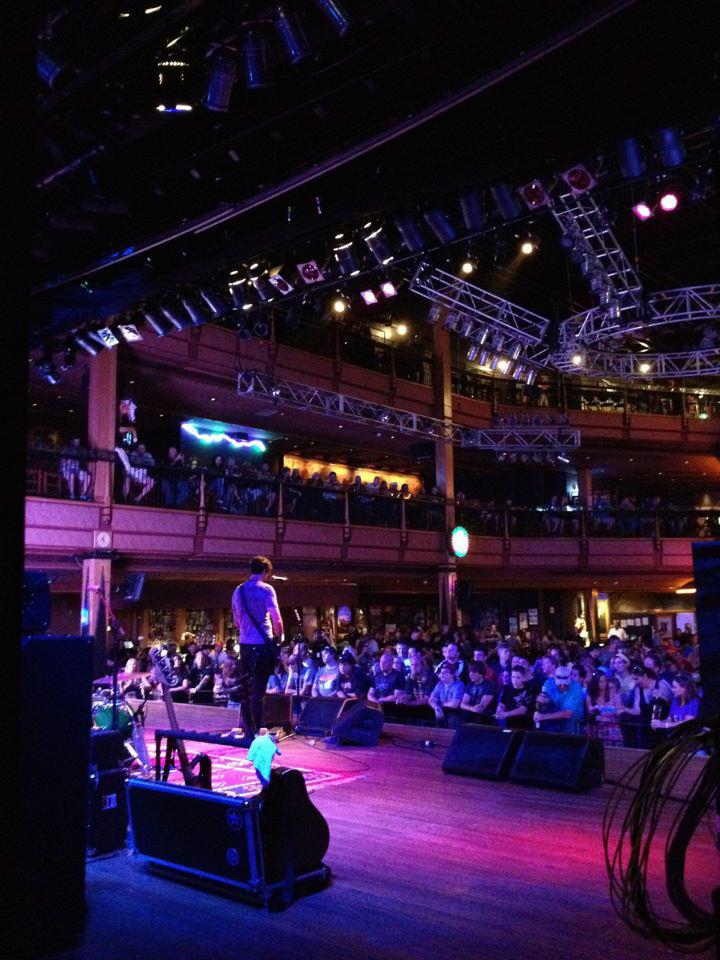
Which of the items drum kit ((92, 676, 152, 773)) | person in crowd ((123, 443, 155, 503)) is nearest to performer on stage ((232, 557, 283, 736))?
drum kit ((92, 676, 152, 773))

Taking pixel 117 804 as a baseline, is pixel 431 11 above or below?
above

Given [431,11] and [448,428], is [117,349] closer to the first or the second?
[448,428]

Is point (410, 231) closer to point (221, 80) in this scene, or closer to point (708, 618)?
point (221, 80)

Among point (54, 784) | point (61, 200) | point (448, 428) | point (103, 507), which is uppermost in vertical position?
point (448, 428)

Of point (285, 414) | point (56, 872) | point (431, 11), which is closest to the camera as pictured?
point (56, 872)

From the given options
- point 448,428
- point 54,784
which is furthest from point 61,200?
point 448,428

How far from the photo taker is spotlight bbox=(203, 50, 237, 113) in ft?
15.5

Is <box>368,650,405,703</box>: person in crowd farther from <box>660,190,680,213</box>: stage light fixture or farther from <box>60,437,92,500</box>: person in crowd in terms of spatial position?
<box>60,437,92,500</box>: person in crowd

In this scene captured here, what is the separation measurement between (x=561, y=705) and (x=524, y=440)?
49.2 feet

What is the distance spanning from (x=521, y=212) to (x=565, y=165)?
0.92 m

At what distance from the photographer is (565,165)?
219 inches

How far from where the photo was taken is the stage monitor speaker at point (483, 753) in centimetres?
716

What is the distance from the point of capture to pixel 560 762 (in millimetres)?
6836

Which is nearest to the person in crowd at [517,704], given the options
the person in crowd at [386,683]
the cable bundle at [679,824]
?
the person in crowd at [386,683]
